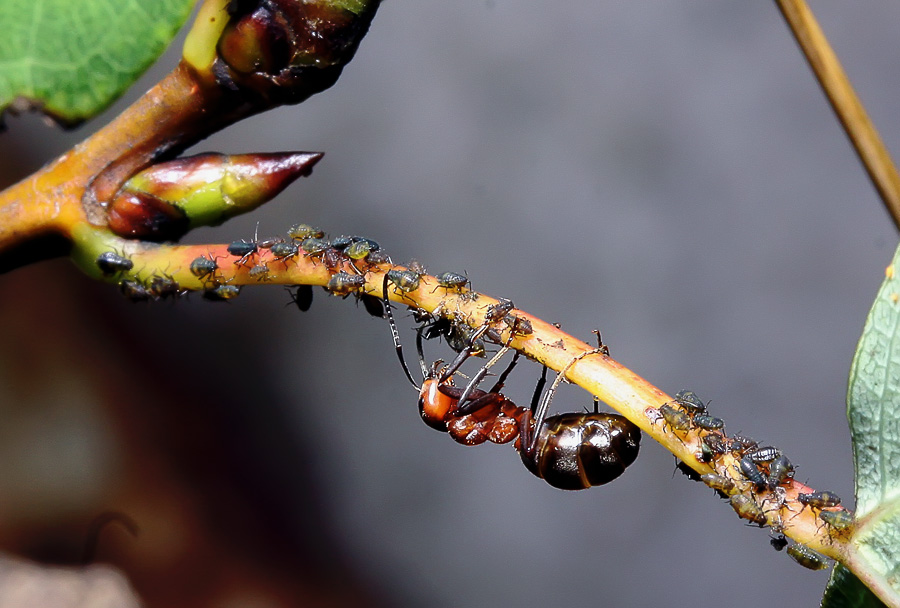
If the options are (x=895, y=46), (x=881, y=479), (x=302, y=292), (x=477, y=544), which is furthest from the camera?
(x=895, y=46)

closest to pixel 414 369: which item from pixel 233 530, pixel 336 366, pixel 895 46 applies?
pixel 336 366

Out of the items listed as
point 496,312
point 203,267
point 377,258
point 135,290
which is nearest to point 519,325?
point 496,312

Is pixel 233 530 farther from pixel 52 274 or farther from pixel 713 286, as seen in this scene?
pixel 713 286

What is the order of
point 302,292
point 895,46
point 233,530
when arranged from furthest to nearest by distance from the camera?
point 895,46, point 233,530, point 302,292

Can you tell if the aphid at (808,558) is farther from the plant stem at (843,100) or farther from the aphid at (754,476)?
the plant stem at (843,100)

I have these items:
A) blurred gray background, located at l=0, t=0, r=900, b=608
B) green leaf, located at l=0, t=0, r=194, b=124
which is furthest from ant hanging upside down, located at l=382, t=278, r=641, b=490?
blurred gray background, located at l=0, t=0, r=900, b=608

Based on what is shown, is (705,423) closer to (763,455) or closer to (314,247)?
(763,455)

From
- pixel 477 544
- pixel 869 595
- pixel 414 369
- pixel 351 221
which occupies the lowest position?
pixel 477 544
